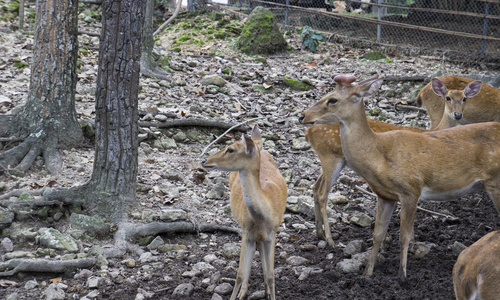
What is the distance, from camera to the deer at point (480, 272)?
342cm

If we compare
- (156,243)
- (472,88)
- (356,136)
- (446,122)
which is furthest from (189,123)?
(472,88)

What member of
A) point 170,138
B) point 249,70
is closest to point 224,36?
point 249,70

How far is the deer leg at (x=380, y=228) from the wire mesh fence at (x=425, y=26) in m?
8.61

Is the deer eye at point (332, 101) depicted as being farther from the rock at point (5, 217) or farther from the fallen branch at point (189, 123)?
the rock at point (5, 217)

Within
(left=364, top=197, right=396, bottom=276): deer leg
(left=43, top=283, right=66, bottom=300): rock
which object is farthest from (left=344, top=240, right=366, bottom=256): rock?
(left=43, top=283, right=66, bottom=300): rock

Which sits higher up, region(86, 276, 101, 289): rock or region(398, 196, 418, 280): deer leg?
region(398, 196, 418, 280): deer leg

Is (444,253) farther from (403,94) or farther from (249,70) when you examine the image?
(249,70)

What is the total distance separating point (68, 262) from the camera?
4.85 m

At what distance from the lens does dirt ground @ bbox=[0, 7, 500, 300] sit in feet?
15.6

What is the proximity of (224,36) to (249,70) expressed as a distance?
3.34m

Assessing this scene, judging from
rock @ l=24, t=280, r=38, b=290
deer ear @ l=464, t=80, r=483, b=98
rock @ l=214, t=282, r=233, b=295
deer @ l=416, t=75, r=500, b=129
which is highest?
deer ear @ l=464, t=80, r=483, b=98

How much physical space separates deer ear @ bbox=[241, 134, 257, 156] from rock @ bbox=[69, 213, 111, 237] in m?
1.94

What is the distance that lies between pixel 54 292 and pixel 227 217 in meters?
2.14

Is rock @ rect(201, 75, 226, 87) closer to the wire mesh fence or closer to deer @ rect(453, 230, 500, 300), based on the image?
the wire mesh fence
